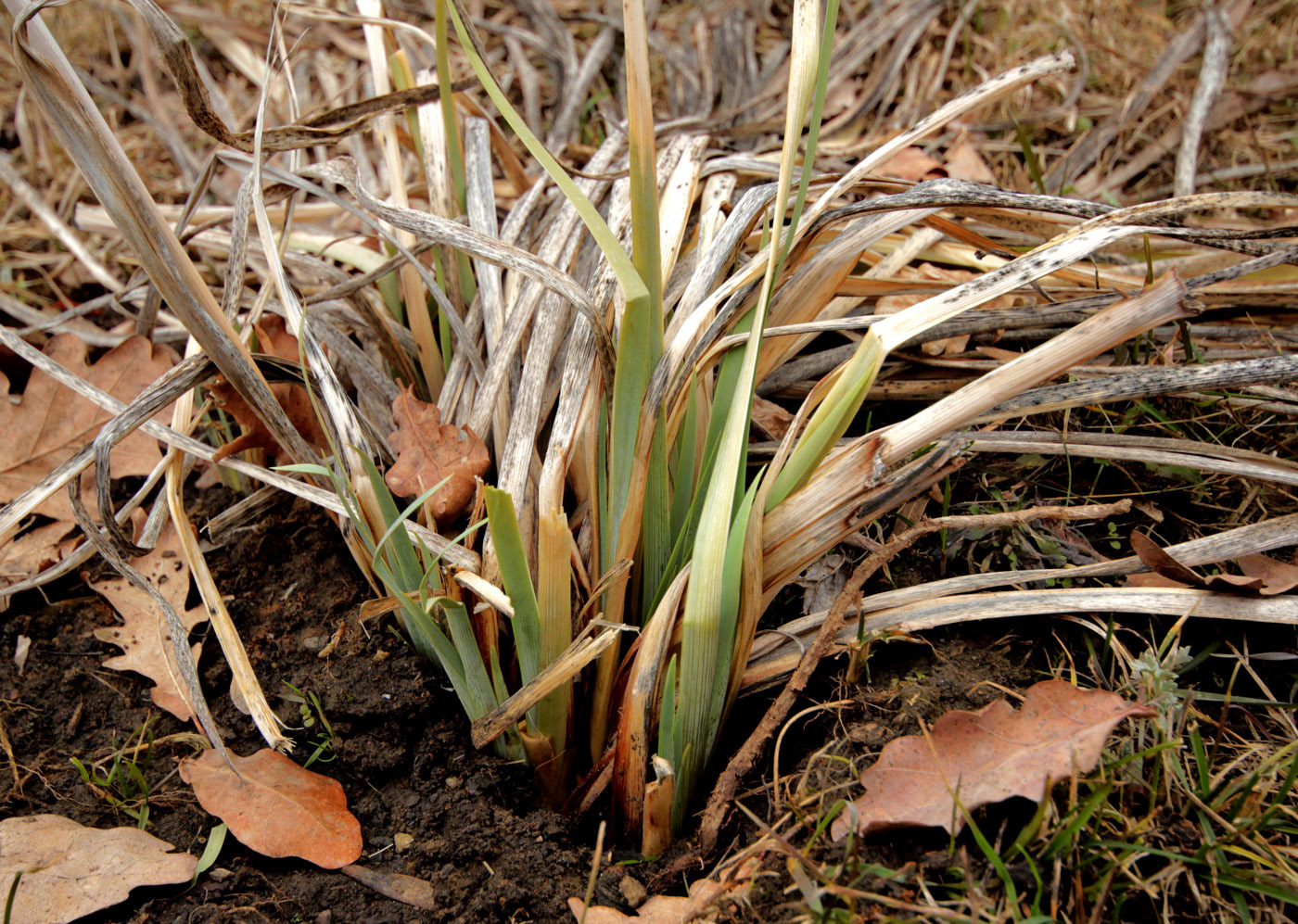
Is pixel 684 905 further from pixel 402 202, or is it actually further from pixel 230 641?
pixel 402 202

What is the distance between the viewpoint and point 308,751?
1.31m

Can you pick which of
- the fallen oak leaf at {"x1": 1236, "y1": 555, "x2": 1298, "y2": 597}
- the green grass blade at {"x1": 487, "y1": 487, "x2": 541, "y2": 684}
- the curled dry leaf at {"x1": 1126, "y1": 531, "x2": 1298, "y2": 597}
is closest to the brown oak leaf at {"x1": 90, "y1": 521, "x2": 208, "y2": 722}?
the green grass blade at {"x1": 487, "y1": 487, "x2": 541, "y2": 684}

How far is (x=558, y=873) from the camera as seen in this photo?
3.82 ft

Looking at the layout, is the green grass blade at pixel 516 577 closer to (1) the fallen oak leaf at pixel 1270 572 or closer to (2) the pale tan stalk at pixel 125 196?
(2) the pale tan stalk at pixel 125 196

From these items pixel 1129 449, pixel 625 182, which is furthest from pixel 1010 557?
pixel 625 182

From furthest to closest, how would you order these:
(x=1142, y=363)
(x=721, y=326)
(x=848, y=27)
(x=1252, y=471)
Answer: (x=848, y=27) < (x=1142, y=363) < (x=1252, y=471) < (x=721, y=326)

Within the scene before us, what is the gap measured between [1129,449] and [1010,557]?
0.28 metres

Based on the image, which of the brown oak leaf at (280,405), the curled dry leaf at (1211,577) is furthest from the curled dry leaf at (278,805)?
the curled dry leaf at (1211,577)

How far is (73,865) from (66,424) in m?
0.96

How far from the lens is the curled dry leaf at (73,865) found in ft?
3.49

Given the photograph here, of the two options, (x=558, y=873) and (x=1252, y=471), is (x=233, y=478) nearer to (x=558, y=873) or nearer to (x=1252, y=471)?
(x=558, y=873)

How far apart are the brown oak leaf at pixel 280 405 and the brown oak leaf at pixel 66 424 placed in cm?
28

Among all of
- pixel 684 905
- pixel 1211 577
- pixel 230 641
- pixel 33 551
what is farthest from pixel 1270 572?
pixel 33 551

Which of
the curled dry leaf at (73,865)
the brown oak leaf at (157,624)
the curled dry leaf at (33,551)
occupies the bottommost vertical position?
the curled dry leaf at (73,865)
